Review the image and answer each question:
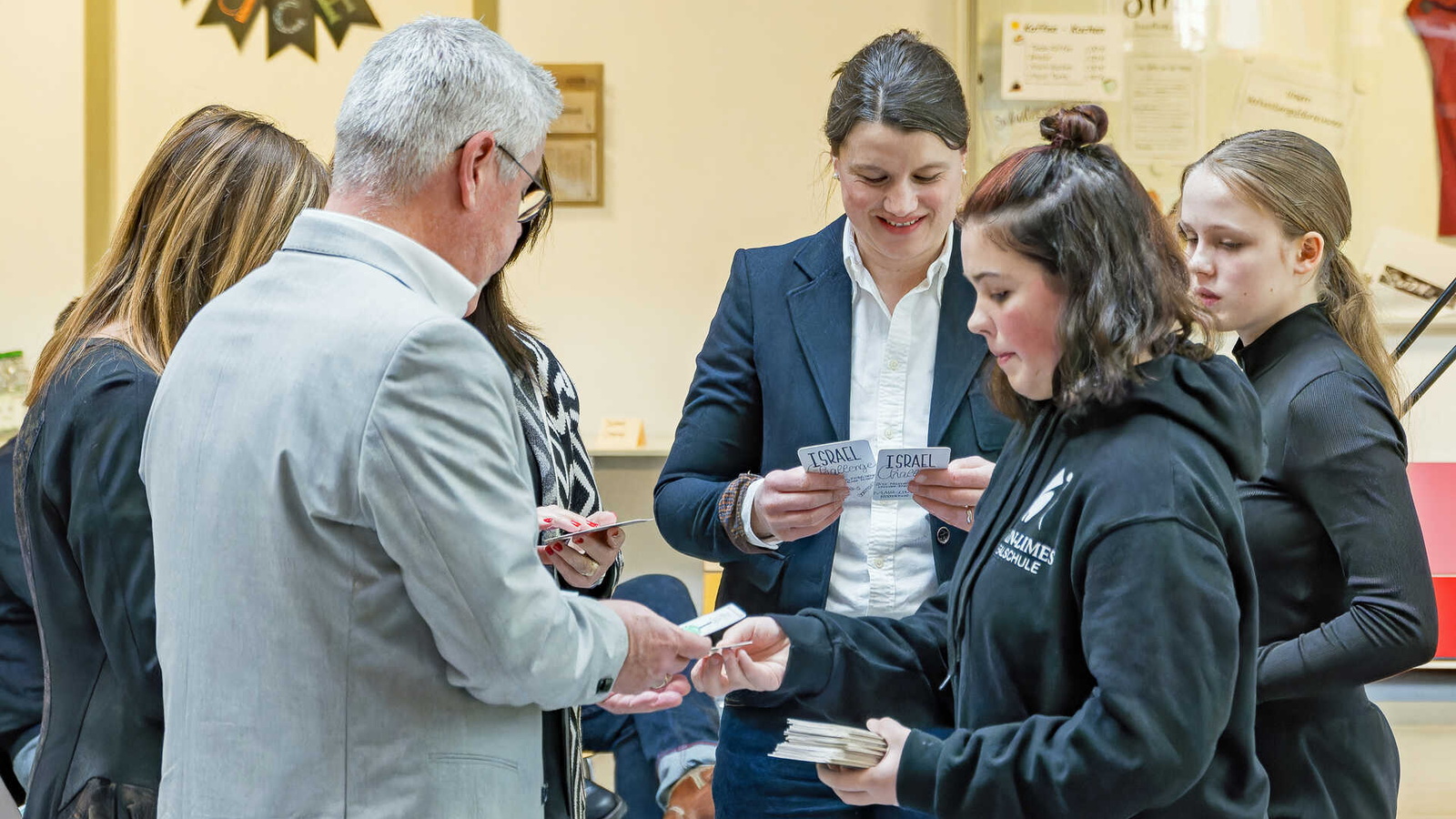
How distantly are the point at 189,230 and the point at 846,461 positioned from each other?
998 mm

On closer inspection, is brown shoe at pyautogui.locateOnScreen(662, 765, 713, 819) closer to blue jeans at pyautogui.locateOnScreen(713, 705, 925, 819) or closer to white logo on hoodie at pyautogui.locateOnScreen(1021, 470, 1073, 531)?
blue jeans at pyautogui.locateOnScreen(713, 705, 925, 819)

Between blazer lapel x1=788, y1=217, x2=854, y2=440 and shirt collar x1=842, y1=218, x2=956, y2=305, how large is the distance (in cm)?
1

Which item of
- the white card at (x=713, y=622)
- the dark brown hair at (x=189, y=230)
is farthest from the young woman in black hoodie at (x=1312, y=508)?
the dark brown hair at (x=189, y=230)

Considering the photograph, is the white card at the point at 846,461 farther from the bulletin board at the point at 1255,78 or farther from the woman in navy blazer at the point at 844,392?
the bulletin board at the point at 1255,78

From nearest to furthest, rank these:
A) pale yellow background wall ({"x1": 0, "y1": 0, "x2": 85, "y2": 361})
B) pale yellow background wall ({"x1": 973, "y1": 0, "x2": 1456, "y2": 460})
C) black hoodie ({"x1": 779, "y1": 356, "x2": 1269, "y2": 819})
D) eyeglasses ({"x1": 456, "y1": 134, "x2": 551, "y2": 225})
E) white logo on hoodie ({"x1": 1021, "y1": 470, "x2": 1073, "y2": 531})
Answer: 1. black hoodie ({"x1": 779, "y1": 356, "x2": 1269, "y2": 819})
2. white logo on hoodie ({"x1": 1021, "y1": 470, "x2": 1073, "y2": 531})
3. eyeglasses ({"x1": 456, "y1": 134, "x2": 551, "y2": 225})
4. pale yellow background wall ({"x1": 973, "y1": 0, "x2": 1456, "y2": 460})
5. pale yellow background wall ({"x1": 0, "y1": 0, "x2": 85, "y2": 361})

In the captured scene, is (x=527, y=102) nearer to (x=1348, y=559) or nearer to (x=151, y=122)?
(x=1348, y=559)

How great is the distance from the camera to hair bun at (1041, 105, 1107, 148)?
130cm

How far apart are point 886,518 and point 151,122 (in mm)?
4111

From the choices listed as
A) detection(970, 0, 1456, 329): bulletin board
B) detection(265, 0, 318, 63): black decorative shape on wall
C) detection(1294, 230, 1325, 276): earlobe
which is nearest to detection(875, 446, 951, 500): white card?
detection(1294, 230, 1325, 276): earlobe

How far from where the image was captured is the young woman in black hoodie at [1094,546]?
1.14m

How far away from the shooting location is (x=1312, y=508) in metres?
1.62

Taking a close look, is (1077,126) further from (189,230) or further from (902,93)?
(189,230)

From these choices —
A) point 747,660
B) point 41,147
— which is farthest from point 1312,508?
point 41,147

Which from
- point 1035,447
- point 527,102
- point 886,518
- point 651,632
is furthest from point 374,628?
point 886,518
